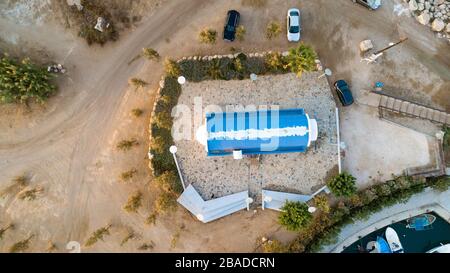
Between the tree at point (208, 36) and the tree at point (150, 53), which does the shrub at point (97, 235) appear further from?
the tree at point (208, 36)

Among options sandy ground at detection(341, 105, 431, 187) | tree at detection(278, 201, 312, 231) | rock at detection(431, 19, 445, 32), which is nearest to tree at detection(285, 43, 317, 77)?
sandy ground at detection(341, 105, 431, 187)

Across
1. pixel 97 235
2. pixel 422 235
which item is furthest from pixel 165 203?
pixel 422 235

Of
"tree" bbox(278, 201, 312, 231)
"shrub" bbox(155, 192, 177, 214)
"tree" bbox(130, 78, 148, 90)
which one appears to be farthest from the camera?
"tree" bbox(130, 78, 148, 90)

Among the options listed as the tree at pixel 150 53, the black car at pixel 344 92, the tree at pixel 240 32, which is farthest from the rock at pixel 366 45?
the tree at pixel 150 53

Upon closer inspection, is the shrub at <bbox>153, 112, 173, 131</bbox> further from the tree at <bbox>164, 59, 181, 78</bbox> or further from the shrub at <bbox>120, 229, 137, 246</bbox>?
the shrub at <bbox>120, 229, 137, 246</bbox>

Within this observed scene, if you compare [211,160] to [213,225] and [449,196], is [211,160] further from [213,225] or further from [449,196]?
[449,196]
